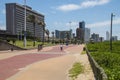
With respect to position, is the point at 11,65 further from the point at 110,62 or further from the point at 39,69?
the point at 110,62

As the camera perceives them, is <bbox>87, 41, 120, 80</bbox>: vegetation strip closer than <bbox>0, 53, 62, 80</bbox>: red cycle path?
Yes

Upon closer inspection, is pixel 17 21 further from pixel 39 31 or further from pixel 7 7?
pixel 39 31

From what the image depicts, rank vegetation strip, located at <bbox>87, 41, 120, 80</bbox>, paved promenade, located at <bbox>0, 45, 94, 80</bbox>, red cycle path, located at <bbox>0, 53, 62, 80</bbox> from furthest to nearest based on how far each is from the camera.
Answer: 1. red cycle path, located at <bbox>0, 53, 62, 80</bbox>
2. paved promenade, located at <bbox>0, 45, 94, 80</bbox>
3. vegetation strip, located at <bbox>87, 41, 120, 80</bbox>

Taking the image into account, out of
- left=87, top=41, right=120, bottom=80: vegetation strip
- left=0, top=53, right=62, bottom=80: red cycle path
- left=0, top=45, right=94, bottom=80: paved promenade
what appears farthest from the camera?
left=0, top=53, right=62, bottom=80: red cycle path

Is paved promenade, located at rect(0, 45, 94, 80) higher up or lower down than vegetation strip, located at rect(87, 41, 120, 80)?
lower down

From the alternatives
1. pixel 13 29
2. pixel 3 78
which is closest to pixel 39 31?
pixel 13 29

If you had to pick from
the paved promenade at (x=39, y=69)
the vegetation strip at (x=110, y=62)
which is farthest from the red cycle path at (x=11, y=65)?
the vegetation strip at (x=110, y=62)

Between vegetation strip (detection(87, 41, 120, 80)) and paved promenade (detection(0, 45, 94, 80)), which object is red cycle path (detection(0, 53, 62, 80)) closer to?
paved promenade (detection(0, 45, 94, 80))

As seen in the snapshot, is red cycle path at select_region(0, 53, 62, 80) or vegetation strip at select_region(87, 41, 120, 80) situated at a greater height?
vegetation strip at select_region(87, 41, 120, 80)

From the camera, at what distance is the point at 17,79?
1717cm

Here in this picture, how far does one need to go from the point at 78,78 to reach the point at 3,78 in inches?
168

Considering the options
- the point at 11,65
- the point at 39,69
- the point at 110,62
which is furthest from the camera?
the point at 11,65

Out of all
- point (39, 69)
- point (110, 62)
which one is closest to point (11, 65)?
point (39, 69)

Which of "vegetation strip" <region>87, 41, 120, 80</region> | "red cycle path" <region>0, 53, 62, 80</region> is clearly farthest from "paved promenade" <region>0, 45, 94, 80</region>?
"vegetation strip" <region>87, 41, 120, 80</region>
